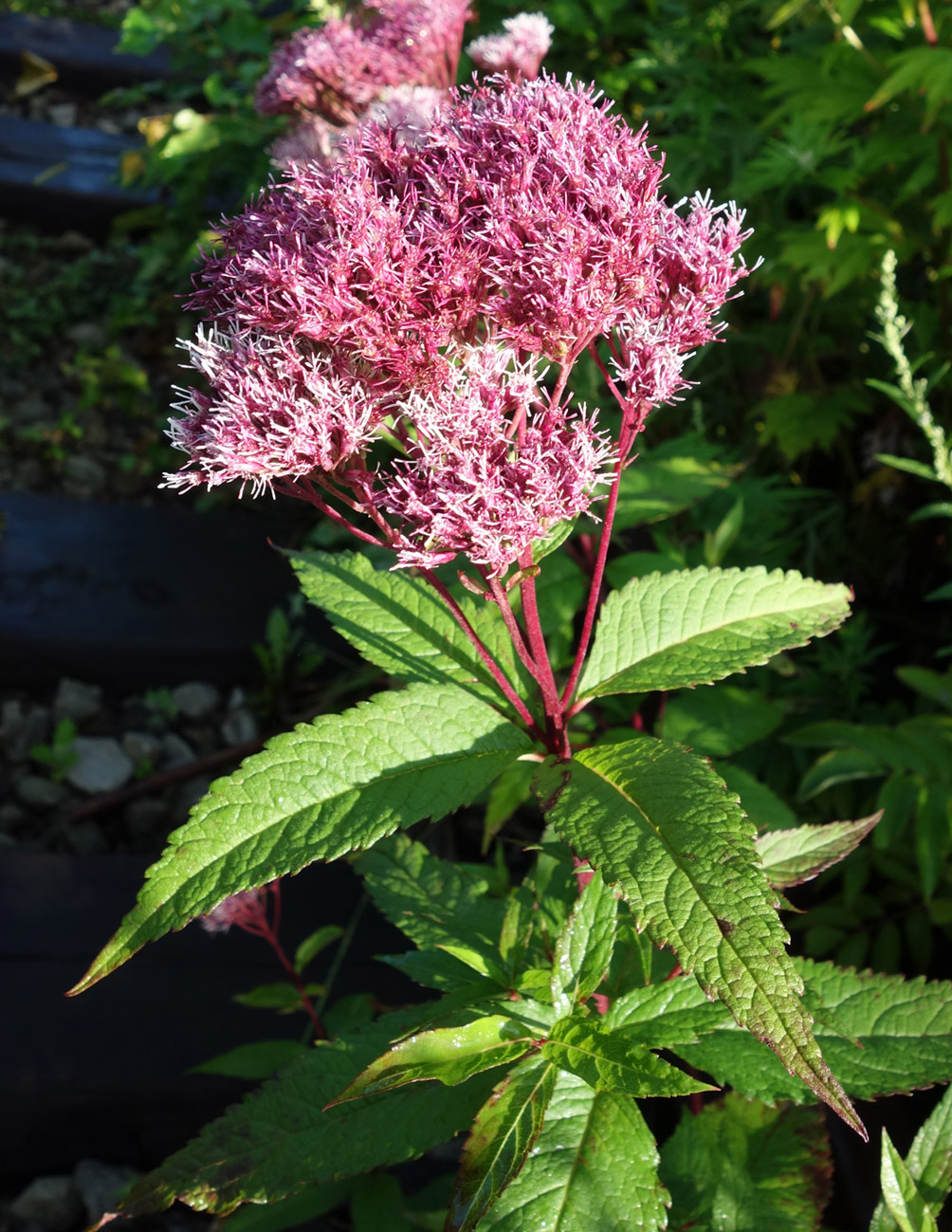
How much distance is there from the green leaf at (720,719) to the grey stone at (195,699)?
4.71ft

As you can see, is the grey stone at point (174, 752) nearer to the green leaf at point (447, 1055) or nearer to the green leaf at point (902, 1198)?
the green leaf at point (447, 1055)

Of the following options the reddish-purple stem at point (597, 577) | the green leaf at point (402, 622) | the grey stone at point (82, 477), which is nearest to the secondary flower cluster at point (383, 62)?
the green leaf at point (402, 622)

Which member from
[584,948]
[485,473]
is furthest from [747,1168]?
[485,473]

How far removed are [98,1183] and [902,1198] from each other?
1.39 metres

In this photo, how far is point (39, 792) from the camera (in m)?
2.38

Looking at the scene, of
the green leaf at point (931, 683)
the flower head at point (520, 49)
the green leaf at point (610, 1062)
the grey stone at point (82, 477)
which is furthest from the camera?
the grey stone at point (82, 477)

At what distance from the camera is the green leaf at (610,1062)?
0.76 meters

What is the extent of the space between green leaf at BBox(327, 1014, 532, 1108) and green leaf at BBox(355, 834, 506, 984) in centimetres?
16

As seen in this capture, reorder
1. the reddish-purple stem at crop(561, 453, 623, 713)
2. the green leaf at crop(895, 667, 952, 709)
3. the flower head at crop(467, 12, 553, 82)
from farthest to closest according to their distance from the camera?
the green leaf at crop(895, 667, 952, 709), the flower head at crop(467, 12, 553, 82), the reddish-purple stem at crop(561, 453, 623, 713)

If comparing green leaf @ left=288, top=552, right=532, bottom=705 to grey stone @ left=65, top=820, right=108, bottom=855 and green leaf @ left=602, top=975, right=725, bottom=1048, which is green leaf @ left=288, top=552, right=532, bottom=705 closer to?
green leaf @ left=602, top=975, right=725, bottom=1048

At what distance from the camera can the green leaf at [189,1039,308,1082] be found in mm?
1354

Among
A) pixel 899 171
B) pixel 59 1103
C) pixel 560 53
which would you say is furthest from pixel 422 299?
pixel 560 53

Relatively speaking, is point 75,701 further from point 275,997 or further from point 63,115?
point 63,115

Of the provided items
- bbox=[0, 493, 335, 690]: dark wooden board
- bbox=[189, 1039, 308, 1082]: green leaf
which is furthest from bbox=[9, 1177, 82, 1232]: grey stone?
bbox=[0, 493, 335, 690]: dark wooden board
